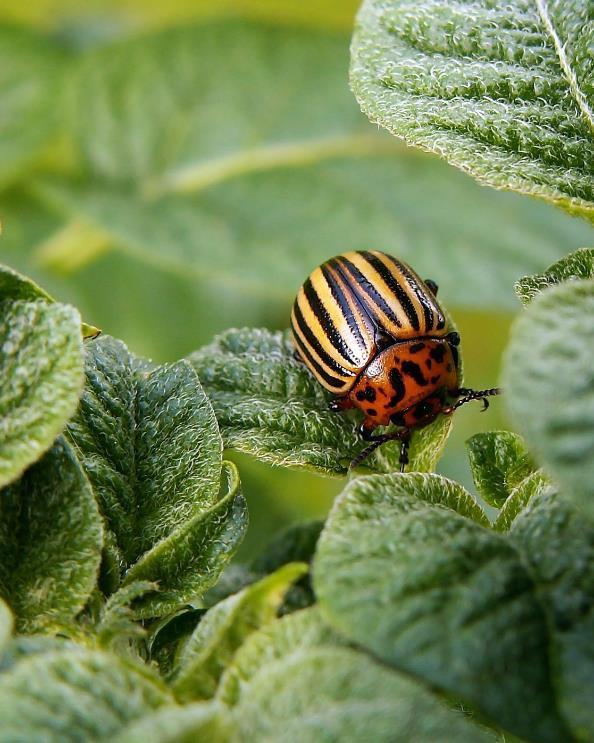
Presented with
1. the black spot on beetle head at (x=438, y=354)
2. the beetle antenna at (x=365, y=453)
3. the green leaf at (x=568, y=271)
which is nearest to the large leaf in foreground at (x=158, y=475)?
the beetle antenna at (x=365, y=453)

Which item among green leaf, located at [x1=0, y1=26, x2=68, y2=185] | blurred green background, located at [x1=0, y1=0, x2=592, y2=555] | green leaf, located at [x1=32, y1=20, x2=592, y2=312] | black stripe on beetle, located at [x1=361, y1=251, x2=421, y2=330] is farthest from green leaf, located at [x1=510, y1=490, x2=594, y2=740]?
green leaf, located at [x1=0, y1=26, x2=68, y2=185]

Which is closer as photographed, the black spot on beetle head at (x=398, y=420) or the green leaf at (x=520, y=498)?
the green leaf at (x=520, y=498)

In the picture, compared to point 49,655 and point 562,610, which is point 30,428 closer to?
point 49,655

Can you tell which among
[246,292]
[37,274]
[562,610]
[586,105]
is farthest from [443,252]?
[562,610]

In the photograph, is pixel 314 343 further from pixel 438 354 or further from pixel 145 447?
pixel 145 447

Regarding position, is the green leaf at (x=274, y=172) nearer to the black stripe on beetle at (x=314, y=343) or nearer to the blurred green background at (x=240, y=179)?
the blurred green background at (x=240, y=179)
